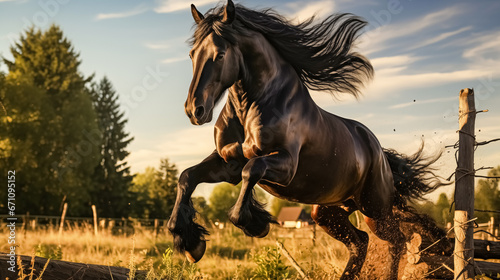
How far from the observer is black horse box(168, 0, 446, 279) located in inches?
174

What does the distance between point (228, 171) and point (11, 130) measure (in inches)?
1114

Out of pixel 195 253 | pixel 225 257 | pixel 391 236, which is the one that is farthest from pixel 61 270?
pixel 225 257

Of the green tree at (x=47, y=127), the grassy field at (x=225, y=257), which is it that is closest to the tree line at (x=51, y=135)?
the green tree at (x=47, y=127)

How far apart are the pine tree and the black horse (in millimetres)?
28907

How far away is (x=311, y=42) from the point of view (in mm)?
5367

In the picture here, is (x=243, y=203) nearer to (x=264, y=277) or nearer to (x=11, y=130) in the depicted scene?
(x=264, y=277)

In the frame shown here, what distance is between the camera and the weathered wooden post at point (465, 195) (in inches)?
211

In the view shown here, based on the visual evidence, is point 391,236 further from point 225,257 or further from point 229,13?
point 225,257

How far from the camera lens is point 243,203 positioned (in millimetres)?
4246

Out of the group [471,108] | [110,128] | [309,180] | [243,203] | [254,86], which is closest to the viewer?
[243,203]

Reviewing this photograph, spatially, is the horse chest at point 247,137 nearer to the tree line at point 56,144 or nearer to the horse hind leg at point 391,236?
the horse hind leg at point 391,236

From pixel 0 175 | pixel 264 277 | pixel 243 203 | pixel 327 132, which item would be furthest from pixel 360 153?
pixel 0 175

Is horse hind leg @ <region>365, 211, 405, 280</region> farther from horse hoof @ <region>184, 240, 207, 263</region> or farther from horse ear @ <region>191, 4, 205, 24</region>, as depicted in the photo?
horse ear @ <region>191, 4, 205, 24</region>

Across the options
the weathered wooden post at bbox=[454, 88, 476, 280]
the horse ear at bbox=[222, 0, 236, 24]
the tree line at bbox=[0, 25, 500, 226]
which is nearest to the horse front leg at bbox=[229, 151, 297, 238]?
the horse ear at bbox=[222, 0, 236, 24]
